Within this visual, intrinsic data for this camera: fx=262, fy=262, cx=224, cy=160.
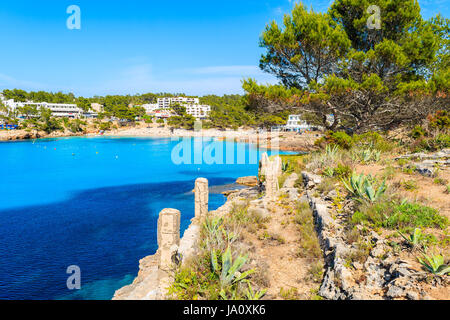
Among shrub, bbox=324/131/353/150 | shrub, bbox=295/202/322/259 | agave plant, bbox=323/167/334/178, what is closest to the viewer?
shrub, bbox=295/202/322/259

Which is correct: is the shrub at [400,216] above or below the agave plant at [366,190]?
below

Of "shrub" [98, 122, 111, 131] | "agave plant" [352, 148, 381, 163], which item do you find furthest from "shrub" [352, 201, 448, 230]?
"shrub" [98, 122, 111, 131]

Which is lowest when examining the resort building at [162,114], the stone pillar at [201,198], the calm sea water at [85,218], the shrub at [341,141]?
the calm sea water at [85,218]

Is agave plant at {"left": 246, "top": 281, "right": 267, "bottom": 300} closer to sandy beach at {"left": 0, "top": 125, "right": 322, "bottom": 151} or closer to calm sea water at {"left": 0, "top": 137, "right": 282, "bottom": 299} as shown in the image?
calm sea water at {"left": 0, "top": 137, "right": 282, "bottom": 299}

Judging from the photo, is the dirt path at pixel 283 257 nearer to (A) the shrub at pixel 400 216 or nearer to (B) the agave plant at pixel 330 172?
(A) the shrub at pixel 400 216

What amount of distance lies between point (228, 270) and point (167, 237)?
1954 millimetres

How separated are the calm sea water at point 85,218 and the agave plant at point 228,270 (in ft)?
21.2

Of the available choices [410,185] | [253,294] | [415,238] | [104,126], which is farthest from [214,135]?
[415,238]

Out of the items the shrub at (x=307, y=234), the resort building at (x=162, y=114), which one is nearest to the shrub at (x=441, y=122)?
the shrub at (x=307, y=234)

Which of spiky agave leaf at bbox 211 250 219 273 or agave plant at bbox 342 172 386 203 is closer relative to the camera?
spiky agave leaf at bbox 211 250 219 273

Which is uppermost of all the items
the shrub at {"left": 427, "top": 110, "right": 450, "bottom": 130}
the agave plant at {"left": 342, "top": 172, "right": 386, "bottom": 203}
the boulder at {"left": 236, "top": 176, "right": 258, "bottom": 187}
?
the shrub at {"left": 427, "top": 110, "right": 450, "bottom": 130}

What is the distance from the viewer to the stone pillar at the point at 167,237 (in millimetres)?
6871

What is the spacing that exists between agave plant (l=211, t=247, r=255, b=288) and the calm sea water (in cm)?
646

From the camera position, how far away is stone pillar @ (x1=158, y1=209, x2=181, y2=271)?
6.87 metres
